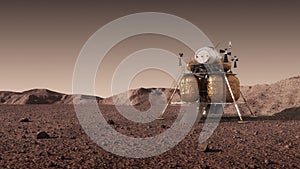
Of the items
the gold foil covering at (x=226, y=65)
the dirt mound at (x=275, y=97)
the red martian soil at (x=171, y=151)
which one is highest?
the gold foil covering at (x=226, y=65)

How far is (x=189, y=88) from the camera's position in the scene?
21578 mm

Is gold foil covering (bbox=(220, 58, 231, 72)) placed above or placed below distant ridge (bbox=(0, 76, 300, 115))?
above

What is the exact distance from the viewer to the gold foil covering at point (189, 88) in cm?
2150

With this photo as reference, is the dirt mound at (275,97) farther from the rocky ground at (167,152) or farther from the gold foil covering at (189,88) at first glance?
the rocky ground at (167,152)

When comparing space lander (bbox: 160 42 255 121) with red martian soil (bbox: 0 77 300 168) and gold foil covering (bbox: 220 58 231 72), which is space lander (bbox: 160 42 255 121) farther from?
red martian soil (bbox: 0 77 300 168)

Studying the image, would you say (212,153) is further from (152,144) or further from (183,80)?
(183,80)

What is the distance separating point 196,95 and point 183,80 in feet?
4.47

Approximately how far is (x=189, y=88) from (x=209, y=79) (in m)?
1.46

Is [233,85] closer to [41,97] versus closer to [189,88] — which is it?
[189,88]

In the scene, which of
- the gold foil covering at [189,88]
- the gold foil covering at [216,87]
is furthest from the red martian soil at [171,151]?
the gold foil covering at [189,88]

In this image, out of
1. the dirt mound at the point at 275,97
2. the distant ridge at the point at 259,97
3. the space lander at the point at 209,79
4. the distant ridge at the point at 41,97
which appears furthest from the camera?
the distant ridge at the point at 41,97

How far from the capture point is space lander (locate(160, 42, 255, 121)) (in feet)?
69.8

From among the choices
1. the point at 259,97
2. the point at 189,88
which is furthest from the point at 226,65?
the point at 259,97

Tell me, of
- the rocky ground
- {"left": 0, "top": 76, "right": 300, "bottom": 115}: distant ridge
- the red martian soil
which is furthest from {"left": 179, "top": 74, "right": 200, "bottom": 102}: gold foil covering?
the rocky ground
